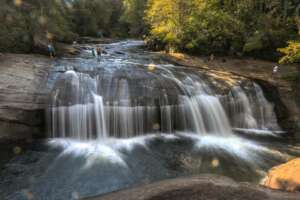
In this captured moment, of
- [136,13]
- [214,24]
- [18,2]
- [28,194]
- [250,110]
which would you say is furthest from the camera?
[136,13]

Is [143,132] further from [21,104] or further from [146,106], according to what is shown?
[21,104]

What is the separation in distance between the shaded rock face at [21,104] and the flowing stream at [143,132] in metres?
0.52

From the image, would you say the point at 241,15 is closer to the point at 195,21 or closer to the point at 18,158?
the point at 195,21

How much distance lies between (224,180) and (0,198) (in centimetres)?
591

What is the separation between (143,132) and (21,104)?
5.21m

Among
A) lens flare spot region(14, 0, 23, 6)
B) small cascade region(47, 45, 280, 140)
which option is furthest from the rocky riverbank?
lens flare spot region(14, 0, 23, 6)

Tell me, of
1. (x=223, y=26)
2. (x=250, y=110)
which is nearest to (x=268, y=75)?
(x=250, y=110)

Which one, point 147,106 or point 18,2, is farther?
point 18,2

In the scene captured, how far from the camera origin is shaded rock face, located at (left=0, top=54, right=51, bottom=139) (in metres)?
10.2

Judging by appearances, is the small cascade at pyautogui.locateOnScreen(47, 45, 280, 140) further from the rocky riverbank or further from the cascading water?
the rocky riverbank

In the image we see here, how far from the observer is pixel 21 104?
10.4 meters

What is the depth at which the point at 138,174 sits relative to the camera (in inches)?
331

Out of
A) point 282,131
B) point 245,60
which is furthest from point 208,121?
point 245,60

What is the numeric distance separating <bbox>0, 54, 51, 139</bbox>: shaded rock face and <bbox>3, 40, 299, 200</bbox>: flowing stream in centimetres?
52
